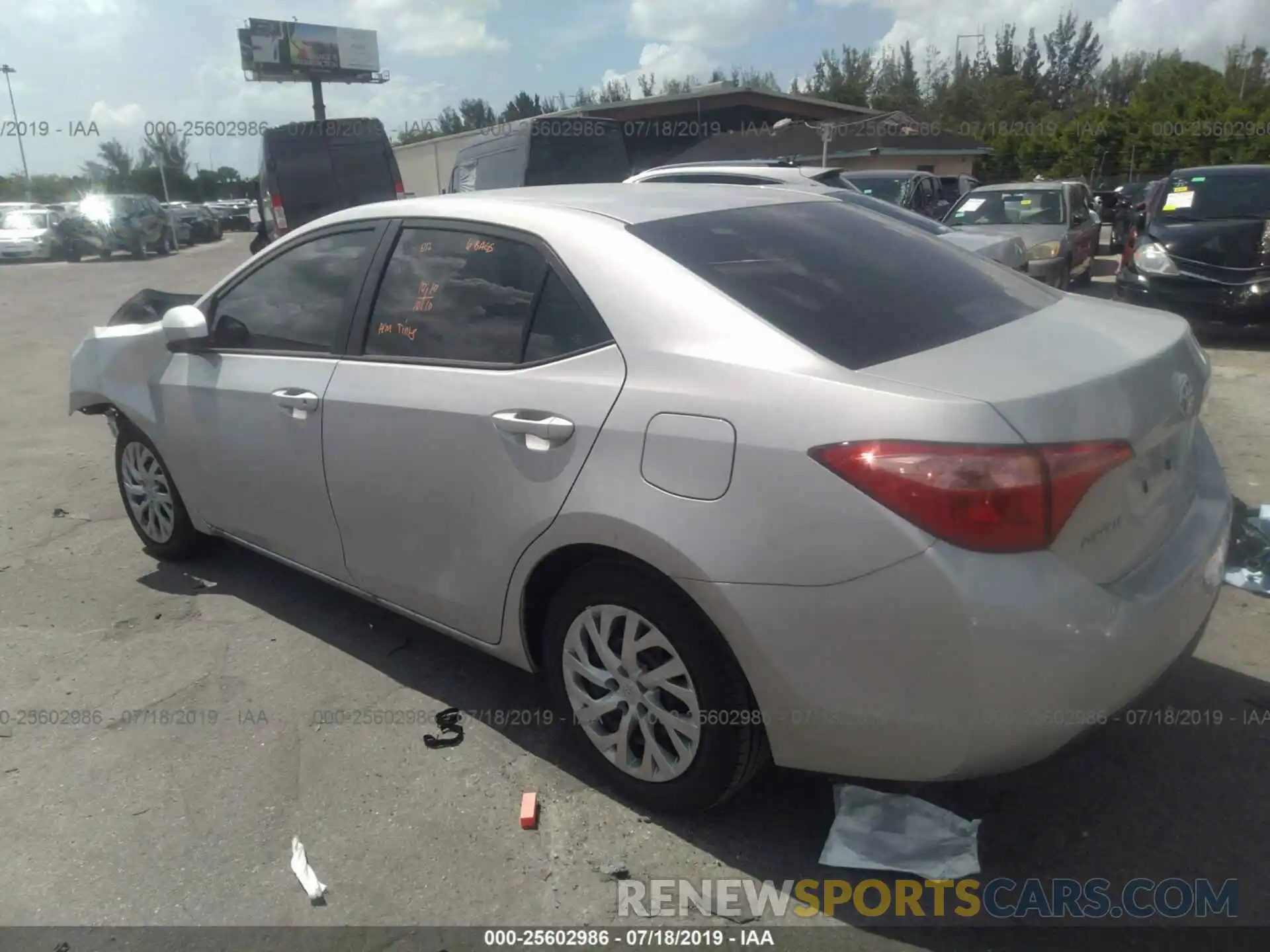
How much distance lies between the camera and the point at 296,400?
138 inches

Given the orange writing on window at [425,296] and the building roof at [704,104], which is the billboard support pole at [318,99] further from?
the orange writing on window at [425,296]

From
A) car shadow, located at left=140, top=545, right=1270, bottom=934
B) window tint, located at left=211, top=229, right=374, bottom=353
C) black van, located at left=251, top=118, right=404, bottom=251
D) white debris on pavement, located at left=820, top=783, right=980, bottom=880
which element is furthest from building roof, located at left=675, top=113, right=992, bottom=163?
white debris on pavement, located at left=820, top=783, right=980, bottom=880

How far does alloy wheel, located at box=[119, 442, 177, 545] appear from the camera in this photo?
459 cm

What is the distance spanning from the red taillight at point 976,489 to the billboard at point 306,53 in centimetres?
5955

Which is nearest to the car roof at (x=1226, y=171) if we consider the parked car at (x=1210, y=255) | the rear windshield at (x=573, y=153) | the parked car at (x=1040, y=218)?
the parked car at (x=1210, y=255)

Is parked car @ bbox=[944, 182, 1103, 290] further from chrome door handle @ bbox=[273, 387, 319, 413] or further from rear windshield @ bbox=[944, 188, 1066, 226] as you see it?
chrome door handle @ bbox=[273, 387, 319, 413]

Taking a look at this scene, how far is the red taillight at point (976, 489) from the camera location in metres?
2.11

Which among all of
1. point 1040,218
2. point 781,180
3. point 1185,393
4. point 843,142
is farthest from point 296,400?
point 843,142

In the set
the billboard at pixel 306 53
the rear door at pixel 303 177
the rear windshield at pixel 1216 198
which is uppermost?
the billboard at pixel 306 53

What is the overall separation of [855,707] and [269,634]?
8.86 feet

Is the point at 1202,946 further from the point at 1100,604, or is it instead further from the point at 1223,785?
the point at 1100,604

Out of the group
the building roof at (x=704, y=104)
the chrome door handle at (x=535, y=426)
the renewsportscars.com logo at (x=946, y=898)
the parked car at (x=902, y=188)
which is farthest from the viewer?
the building roof at (x=704, y=104)

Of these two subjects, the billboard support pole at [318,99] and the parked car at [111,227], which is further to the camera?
the billboard support pole at [318,99]

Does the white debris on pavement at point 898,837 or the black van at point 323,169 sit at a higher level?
the black van at point 323,169
